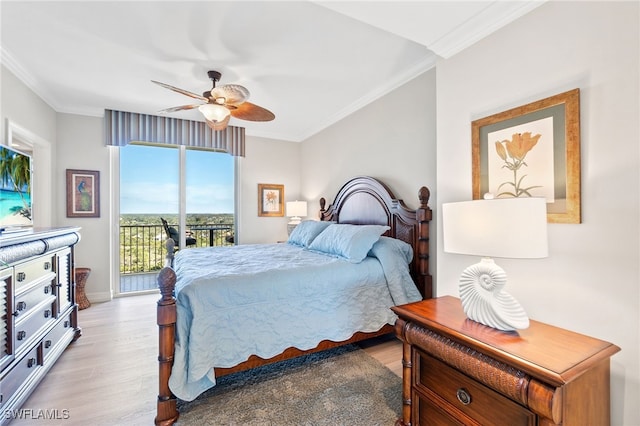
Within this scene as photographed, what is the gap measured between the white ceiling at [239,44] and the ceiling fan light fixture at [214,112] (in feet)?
1.26

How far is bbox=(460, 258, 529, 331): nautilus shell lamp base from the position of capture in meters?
1.24

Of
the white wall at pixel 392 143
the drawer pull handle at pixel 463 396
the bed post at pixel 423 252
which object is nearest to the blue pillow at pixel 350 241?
the bed post at pixel 423 252

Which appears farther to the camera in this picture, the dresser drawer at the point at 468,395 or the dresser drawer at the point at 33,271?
the dresser drawer at the point at 33,271

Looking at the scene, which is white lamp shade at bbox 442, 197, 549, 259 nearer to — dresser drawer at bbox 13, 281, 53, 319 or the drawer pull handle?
the drawer pull handle

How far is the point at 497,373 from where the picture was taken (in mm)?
1104

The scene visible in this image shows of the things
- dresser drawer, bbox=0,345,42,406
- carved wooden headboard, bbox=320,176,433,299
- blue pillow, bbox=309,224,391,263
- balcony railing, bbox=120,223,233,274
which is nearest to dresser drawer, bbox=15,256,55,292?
dresser drawer, bbox=0,345,42,406

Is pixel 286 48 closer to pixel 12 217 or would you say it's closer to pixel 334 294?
pixel 334 294

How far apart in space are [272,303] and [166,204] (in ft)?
11.3

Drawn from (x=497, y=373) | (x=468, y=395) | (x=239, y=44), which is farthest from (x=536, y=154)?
(x=239, y=44)

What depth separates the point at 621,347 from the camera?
47.8 inches

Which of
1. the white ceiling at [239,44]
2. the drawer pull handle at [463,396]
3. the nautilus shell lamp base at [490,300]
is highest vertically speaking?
the white ceiling at [239,44]

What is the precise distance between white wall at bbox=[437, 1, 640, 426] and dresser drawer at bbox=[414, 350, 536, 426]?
55 centimetres

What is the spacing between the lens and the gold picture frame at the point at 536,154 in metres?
1.35

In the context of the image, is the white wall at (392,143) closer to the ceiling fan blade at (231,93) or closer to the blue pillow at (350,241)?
the blue pillow at (350,241)
